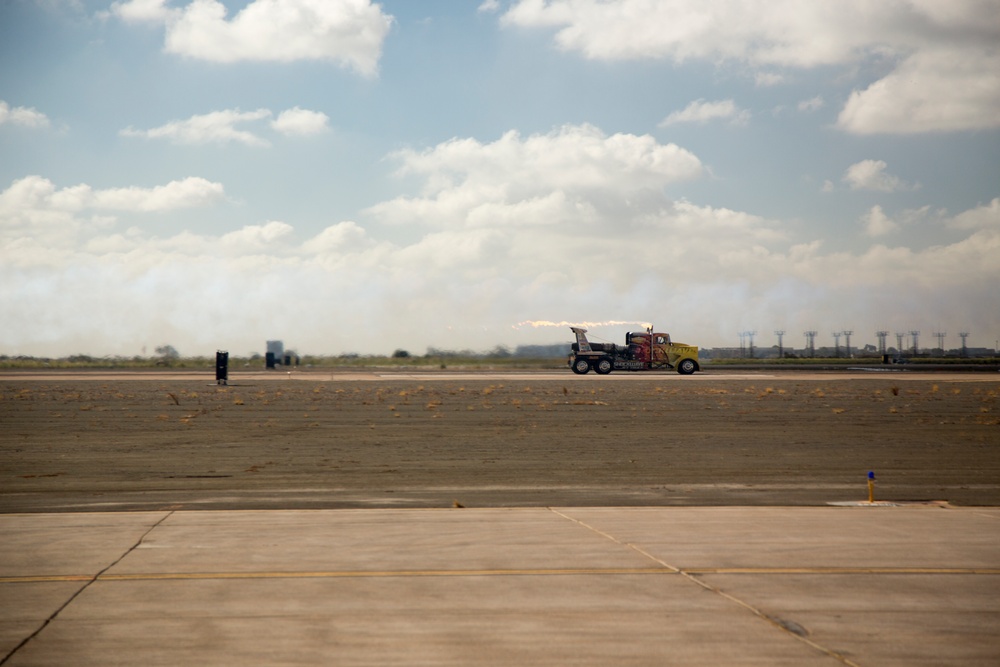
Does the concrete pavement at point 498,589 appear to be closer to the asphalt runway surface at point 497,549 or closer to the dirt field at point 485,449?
the asphalt runway surface at point 497,549

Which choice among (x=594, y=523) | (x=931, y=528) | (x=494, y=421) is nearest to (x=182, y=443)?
(x=494, y=421)

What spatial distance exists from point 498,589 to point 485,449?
14865 mm

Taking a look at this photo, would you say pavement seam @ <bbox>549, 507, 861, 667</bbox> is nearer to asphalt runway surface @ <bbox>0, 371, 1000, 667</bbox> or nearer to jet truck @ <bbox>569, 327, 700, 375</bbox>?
asphalt runway surface @ <bbox>0, 371, 1000, 667</bbox>

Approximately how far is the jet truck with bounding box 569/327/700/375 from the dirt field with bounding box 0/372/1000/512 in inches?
1027

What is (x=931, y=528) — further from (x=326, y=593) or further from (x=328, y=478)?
(x=328, y=478)

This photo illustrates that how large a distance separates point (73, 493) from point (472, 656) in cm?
1211

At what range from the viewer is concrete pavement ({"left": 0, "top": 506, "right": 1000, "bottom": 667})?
7195 millimetres

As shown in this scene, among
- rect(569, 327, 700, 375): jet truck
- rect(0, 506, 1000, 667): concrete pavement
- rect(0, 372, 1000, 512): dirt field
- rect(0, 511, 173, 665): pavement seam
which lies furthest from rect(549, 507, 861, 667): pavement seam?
rect(569, 327, 700, 375): jet truck

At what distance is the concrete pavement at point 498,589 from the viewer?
23.6ft

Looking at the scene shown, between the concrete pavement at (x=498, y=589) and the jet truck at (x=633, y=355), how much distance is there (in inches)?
2333

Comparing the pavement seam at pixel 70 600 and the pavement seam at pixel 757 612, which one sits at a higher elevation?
the pavement seam at pixel 70 600

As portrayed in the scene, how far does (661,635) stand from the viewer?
7.53 meters

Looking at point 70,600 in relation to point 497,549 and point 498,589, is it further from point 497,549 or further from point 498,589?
point 497,549

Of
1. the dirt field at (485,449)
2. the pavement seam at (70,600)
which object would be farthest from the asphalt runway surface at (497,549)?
the dirt field at (485,449)
